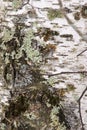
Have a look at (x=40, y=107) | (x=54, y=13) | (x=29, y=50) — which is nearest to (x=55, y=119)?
(x=40, y=107)

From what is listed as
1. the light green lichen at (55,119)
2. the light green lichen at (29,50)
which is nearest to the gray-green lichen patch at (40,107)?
the light green lichen at (55,119)

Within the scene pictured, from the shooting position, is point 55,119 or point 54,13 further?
point 55,119

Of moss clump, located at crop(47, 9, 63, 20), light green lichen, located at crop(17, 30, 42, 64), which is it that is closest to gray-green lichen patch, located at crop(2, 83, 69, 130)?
light green lichen, located at crop(17, 30, 42, 64)

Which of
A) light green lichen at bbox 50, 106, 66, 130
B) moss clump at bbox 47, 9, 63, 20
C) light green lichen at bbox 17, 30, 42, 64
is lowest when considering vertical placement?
light green lichen at bbox 50, 106, 66, 130

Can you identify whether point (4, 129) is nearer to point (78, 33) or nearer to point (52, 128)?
point (52, 128)

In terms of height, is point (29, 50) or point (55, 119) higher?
point (29, 50)

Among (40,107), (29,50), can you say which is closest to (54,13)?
(29,50)

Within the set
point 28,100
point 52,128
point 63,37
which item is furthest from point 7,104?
point 63,37

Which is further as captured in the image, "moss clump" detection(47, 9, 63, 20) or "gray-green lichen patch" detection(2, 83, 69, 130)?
"gray-green lichen patch" detection(2, 83, 69, 130)

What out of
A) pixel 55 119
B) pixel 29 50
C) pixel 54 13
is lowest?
pixel 55 119

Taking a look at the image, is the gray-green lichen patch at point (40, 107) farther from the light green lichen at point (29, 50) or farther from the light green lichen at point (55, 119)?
the light green lichen at point (29, 50)

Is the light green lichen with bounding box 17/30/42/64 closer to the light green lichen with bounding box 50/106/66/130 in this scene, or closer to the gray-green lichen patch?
the gray-green lichen patch

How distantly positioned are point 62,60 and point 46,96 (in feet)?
0.85

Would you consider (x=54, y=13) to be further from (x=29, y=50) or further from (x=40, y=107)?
(x=40, y=107)
